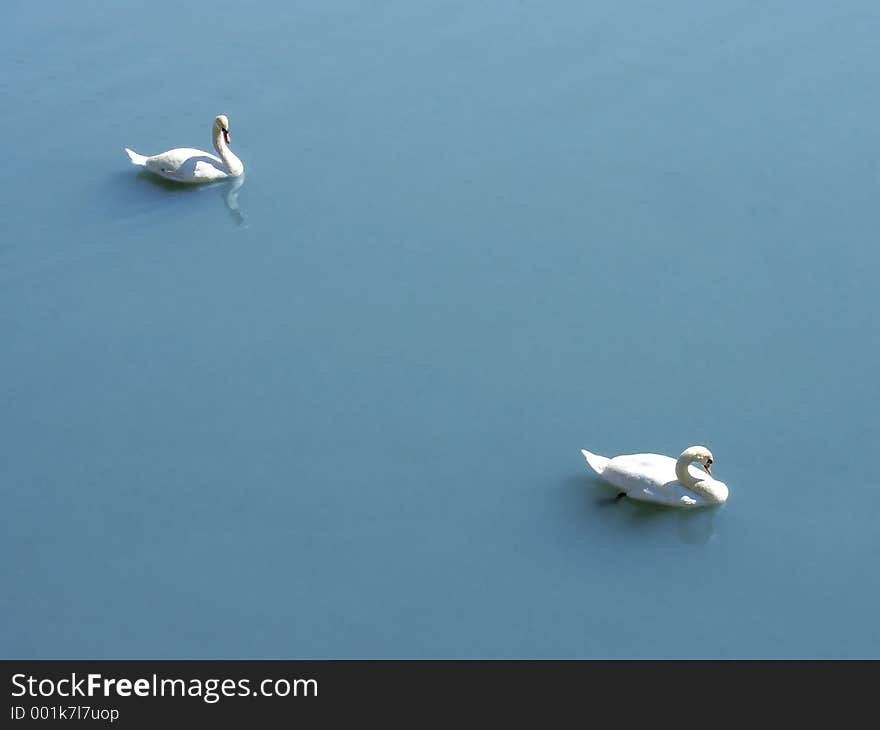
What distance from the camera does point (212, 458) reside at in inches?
471

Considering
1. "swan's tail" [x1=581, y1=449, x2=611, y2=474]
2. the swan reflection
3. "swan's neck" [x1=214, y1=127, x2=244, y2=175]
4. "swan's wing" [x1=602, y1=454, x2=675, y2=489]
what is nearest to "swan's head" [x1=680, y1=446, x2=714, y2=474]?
"swan's wing" [x1=602, y1=454, x2=675, y2=489]

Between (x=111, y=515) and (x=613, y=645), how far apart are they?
12.5 feet

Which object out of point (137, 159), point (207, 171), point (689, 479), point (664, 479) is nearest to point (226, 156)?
point (207, 171)

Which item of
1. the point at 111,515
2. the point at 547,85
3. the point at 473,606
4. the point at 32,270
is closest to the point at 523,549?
the point at 473,606

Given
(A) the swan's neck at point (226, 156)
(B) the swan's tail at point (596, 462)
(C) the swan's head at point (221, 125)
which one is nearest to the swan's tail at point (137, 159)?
(A) the swan's neck at point (226, 156)

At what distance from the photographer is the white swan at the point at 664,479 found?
36.7 feet

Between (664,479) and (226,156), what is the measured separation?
6116 mm

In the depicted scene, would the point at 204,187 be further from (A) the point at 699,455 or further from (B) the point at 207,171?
(A) the point at 699,455

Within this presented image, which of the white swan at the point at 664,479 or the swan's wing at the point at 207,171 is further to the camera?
the swan's wing at the point at 207,171

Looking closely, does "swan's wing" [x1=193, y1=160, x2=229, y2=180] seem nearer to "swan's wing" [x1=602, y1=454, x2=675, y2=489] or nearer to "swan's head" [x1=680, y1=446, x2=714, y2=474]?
"swan's wing" [x1=602, y1=454, x2=675, y2=489]

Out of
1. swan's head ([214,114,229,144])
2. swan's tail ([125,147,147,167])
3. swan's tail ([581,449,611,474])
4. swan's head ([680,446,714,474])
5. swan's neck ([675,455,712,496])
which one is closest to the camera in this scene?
swan's head ([680,446,714,474])

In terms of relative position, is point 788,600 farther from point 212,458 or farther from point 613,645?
point 212,458

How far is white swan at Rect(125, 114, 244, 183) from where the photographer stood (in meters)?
15.2

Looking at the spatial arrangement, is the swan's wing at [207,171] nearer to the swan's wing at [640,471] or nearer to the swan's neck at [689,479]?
the swan's wing at [640,471]
